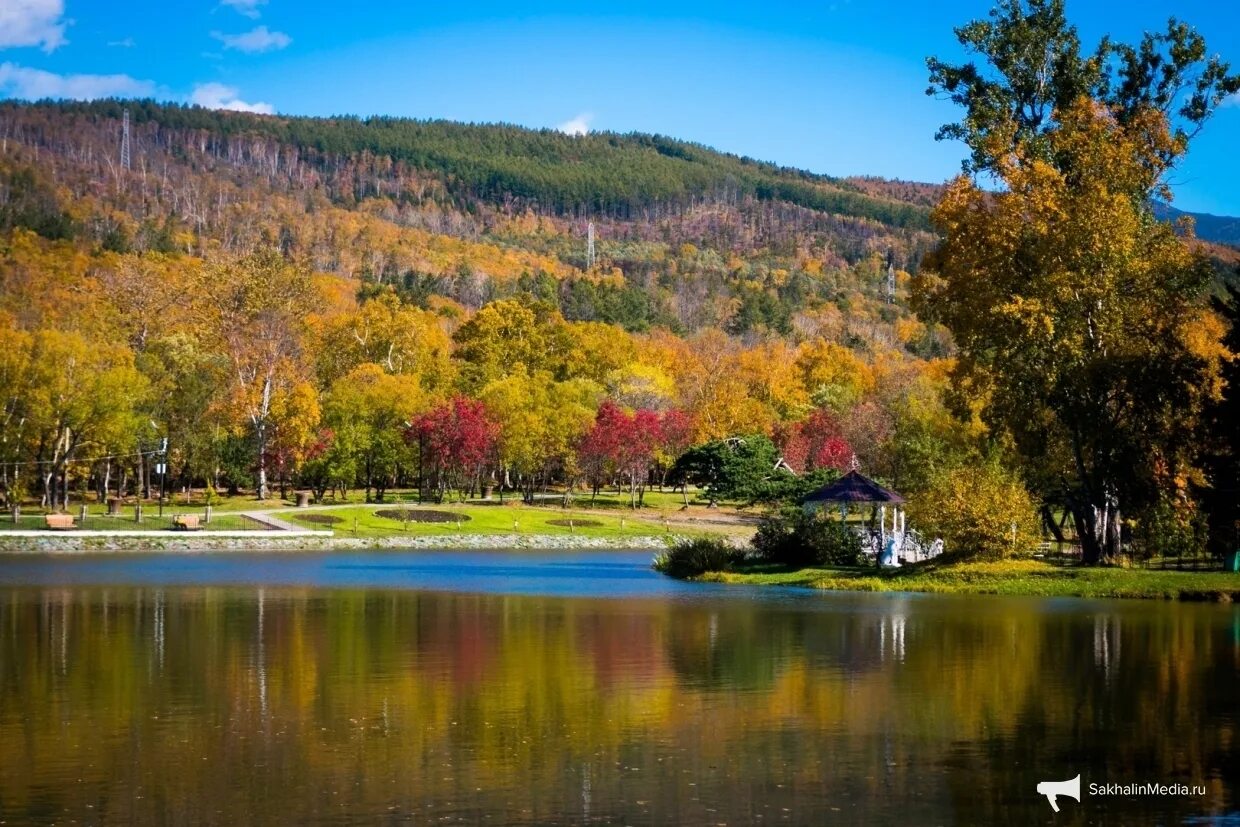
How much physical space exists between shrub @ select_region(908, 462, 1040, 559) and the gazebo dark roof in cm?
369

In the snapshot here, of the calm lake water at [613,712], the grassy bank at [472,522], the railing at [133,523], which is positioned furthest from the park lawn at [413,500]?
the calm lake water at [613,712]

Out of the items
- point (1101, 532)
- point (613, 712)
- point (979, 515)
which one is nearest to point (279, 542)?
point (979, 515)

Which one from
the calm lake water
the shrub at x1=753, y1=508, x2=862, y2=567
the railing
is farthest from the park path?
the calm lake water

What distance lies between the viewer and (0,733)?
59.0 ft

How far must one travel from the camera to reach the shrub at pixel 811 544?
48.6 m

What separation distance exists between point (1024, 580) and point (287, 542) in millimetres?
38102

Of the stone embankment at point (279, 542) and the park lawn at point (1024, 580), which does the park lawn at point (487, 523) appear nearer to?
the stone embankment at point (279, 542)

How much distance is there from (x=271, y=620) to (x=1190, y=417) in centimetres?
2801

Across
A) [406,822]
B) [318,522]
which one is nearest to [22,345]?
[318,522]

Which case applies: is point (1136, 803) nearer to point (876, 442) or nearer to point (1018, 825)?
point (1018, 825)

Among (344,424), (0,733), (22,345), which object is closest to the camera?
(0,733)

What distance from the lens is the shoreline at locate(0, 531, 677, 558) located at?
61.1 meters

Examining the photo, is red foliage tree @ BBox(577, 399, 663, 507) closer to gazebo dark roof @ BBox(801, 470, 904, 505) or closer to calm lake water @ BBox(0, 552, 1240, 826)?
gazebo dark roof @ BBox(801, 470, 904, 505)

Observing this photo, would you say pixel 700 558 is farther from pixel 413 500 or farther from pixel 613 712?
pixel 413 500
